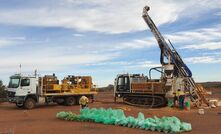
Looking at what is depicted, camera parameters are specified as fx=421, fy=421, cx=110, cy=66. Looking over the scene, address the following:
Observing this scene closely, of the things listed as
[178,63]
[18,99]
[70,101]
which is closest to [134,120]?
[178,63]

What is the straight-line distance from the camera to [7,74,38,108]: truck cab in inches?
1326

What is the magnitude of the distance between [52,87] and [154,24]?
399 inches

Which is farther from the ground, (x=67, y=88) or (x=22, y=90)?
(x=67, y=88)

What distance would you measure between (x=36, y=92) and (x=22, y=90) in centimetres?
128

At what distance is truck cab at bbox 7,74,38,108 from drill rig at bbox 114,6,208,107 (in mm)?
8258

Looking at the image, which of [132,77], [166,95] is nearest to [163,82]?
[166,95]

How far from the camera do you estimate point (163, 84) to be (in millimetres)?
33188

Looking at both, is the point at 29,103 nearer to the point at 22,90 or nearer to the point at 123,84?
the point at 22,90

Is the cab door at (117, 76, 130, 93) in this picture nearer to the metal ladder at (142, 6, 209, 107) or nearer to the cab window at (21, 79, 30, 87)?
the metal ladder at (142, 6, 209, 107)

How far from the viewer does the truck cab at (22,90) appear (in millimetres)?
Result: 33688

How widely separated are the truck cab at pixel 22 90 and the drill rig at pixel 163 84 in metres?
8.26

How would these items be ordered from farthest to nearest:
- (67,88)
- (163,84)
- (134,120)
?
(67,88) → (163,84) → (134,120)

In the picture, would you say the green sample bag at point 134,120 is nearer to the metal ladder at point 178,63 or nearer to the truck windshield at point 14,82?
the truck windshield at point 14,82

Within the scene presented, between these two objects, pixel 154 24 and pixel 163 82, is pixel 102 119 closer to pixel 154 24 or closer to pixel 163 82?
pixel 163 82
